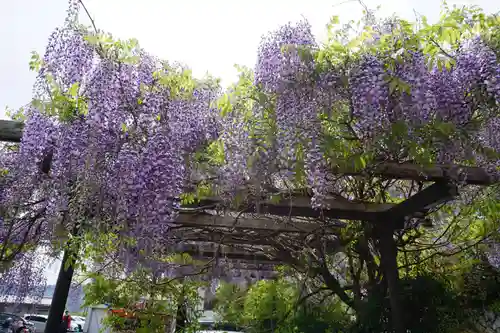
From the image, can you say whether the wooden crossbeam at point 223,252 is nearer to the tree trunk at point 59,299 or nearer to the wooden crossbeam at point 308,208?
the tree trunk at point 59,299

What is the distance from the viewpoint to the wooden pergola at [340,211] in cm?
329

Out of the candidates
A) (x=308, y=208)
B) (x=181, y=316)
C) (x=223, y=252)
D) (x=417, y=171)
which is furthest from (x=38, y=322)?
(x=417, y=171)

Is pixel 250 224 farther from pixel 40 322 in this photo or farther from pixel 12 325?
pixel 40 322

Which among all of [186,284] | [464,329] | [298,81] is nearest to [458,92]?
[298,81]

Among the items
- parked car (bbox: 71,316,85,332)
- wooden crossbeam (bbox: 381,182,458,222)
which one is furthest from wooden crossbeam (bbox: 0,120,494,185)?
parked car (bbox: 71,316,85,332)

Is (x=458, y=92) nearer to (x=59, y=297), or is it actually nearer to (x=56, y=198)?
(x=56, y=198)

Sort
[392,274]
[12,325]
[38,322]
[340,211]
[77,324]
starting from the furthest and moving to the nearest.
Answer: [77,324]
[38,322]
[12,325]
[392,274]
[340,211]

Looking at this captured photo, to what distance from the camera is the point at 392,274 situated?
14.1 feet

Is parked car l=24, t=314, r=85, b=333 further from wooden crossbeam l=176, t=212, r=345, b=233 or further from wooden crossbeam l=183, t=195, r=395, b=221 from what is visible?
wooden crossbeam l=183, t=195, r=395, b=221

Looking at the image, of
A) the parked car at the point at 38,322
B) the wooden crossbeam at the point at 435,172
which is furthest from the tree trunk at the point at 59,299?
the parked car at the point at 38,322

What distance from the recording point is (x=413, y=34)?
285cm

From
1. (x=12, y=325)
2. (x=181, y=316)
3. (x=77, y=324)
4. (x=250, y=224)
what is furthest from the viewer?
(x=77, y=324)

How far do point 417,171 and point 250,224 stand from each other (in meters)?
1.88

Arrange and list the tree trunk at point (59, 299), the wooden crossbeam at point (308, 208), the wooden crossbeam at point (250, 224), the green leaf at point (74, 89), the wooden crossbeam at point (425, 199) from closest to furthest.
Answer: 1. the green leaf at point (74, 89)
2. the wooden crossbeam at point (425, 199)
3. the wooden crossbeam at point (308, 208)
4. the tree trunk at point (59, 299)
5. the wooden crossbeam at point (250, 224)
